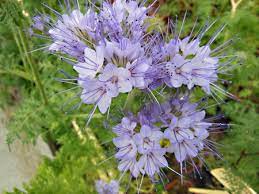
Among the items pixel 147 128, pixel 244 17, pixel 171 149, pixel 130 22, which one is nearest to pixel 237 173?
pixel 171 149

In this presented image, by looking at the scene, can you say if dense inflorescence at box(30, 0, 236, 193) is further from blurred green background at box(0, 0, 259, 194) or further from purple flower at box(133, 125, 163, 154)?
blurred green background at box(0, 0, 259, 194)

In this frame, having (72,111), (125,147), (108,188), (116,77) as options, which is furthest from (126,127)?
(72,111)

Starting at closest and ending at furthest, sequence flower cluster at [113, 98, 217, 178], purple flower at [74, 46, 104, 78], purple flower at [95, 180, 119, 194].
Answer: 1. purple flower at [74, 46, 104, 78]
2. flower cluster at [113, 98, 217, 178]
3. purple flower at [95, 180, 119, 194]

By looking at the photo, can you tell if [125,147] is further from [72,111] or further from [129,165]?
[72,111]

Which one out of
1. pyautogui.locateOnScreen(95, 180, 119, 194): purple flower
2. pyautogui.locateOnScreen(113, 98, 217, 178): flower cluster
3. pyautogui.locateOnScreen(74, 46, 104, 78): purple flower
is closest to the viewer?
pyautogui.locateOnScreen(74, 46, 104, 78): purple flower

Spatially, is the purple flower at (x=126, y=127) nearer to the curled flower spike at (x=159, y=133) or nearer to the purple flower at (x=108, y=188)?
the curled flower spike at (x=159, y=133)

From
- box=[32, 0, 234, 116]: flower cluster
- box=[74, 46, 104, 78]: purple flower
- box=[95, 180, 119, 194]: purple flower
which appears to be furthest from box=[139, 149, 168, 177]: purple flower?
box=[95, 180, 119, 194]: purple flower
